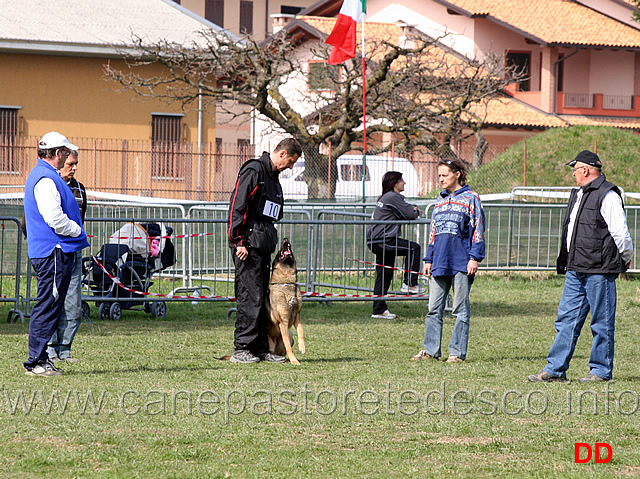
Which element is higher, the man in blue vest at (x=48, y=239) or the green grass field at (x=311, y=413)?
the man in blue vest at (x=48, y=239)

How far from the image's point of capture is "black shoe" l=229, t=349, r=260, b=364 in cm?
869

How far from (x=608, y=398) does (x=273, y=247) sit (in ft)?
10.1

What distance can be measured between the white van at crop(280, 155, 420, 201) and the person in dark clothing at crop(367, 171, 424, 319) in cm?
1131

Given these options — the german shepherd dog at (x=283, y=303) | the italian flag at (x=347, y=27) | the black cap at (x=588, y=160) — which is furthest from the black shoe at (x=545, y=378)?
the italian flag at (x=347, y=27)

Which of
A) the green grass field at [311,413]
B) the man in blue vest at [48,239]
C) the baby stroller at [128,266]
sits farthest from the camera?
the baby stroller at [128,266]

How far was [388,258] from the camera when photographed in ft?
42.3

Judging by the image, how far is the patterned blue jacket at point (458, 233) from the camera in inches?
350

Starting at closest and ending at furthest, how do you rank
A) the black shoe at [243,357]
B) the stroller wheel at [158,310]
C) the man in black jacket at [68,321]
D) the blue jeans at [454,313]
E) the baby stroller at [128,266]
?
the man in black jacket at [68,321] → the black shoe at [243,357] → the blue jeans at [454,313] → the baby stroller at [128,266] → the stroller wheel at [158,310]

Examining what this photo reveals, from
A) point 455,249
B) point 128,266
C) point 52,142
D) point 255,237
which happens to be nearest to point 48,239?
point 52,142

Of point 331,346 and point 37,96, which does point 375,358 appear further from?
point 37,96

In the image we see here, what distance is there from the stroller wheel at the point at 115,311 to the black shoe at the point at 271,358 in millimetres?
3891

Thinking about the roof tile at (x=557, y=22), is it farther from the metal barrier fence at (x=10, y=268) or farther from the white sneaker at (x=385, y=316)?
the white sneaker at (x=385, y=316)

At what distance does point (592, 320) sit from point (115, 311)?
635 centimetres

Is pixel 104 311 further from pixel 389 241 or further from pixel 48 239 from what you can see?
pixel 48 239
